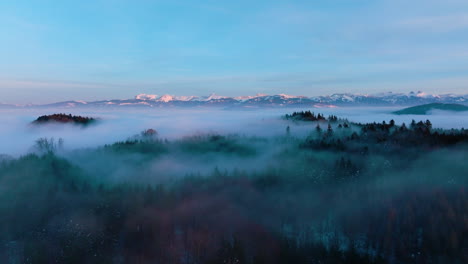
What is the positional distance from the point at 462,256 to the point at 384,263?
146 ft

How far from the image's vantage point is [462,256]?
19325cm

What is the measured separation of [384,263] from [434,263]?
29.6m

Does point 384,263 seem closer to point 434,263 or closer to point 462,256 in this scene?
point 434,263

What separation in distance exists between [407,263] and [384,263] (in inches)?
556

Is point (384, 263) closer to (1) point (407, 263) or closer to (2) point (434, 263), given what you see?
(1) point (407, 263)

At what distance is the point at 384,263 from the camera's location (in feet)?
656

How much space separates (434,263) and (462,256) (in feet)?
51.9

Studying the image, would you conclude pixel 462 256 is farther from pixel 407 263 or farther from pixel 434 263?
pixel 407 263

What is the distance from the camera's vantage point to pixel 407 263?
655 ft

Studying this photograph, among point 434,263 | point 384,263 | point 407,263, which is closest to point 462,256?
point 434,263

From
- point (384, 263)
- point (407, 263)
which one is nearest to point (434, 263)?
point (407, 263)

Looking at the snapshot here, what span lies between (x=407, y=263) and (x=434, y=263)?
1556 cm

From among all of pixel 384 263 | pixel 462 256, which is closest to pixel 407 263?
pixel 384 263

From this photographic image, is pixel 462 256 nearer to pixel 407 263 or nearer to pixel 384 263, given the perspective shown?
pixel 407 263
